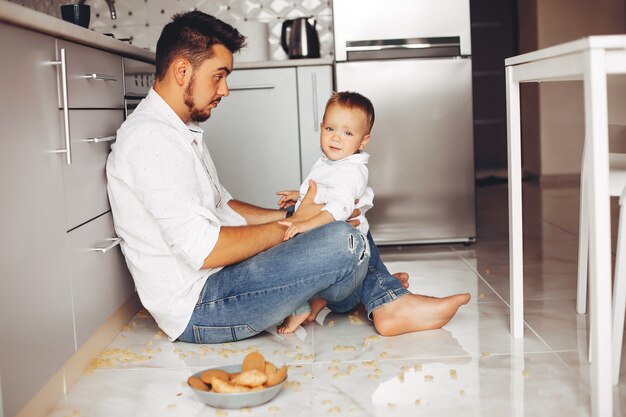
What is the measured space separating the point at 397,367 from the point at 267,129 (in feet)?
6.14

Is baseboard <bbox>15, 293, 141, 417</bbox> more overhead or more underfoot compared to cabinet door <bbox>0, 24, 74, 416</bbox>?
more underfoot

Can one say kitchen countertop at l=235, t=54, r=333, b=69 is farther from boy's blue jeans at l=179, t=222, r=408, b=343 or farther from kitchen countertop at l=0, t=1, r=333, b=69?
boy's blue jeans at l=179, t=222, r=408, b=343

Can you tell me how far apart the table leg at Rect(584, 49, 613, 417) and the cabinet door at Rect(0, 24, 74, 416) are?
1.18 metres

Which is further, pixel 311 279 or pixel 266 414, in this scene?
pixel 311 279

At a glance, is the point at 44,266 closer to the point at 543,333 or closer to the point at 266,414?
the point at 266,414

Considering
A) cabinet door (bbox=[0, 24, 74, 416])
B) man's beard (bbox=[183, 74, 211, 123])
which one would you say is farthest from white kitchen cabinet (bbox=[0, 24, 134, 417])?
man's beard (bbox=[183, 74, 211, 123])

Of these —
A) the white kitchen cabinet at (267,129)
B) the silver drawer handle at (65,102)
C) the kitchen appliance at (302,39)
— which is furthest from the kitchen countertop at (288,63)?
the silver drawer handle at (65,102)

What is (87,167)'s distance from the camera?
2.11m

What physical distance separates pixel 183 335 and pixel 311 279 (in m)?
0.44

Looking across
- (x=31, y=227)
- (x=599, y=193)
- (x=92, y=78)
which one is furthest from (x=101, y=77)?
(x=599, y=193)

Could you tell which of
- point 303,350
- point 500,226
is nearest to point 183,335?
point 303,350

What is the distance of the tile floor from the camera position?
1.82 m

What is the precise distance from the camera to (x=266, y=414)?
1.78 metres

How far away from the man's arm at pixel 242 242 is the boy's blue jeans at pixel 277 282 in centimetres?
3
